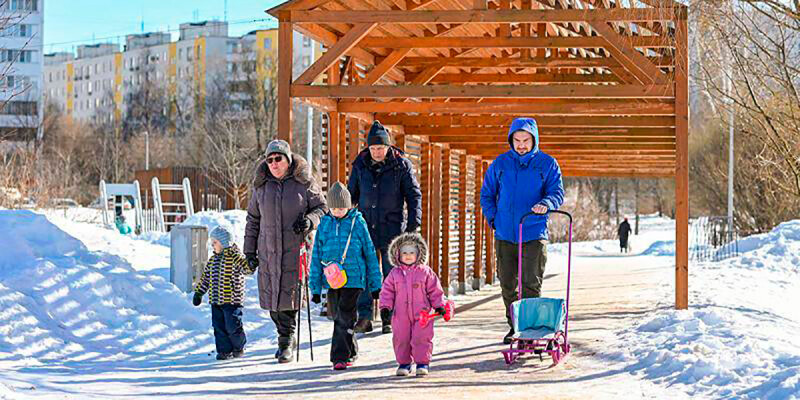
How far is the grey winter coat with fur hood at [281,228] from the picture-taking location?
8.70 meters

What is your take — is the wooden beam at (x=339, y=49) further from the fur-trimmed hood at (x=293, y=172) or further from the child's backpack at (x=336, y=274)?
the child's backpack at (x=336, y=274)

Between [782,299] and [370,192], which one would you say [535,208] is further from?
[782,299]

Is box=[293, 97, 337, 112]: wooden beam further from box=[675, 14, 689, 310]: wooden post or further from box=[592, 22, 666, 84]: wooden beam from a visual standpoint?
box=[675, 14, 689, 310]: wooden post

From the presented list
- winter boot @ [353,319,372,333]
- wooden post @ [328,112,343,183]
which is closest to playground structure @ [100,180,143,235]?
wooden post @ [328,112,343,183]

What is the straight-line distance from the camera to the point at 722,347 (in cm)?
845

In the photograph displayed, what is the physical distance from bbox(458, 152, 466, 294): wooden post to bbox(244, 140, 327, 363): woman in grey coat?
8621 millimetres

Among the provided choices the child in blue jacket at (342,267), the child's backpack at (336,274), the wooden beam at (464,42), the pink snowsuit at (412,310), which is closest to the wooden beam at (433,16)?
the wooden beam at (464,42)

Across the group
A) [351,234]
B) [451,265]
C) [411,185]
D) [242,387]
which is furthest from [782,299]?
[242,387]

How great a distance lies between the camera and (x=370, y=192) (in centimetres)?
1045

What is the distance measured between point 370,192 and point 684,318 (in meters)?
3.28

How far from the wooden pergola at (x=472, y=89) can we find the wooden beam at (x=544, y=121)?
0.02m

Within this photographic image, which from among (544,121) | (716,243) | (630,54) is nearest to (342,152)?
(544,121)

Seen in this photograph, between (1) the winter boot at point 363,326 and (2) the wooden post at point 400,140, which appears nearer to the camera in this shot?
(1) the winter boot at point 363,326

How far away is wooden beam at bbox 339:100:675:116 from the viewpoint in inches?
462
